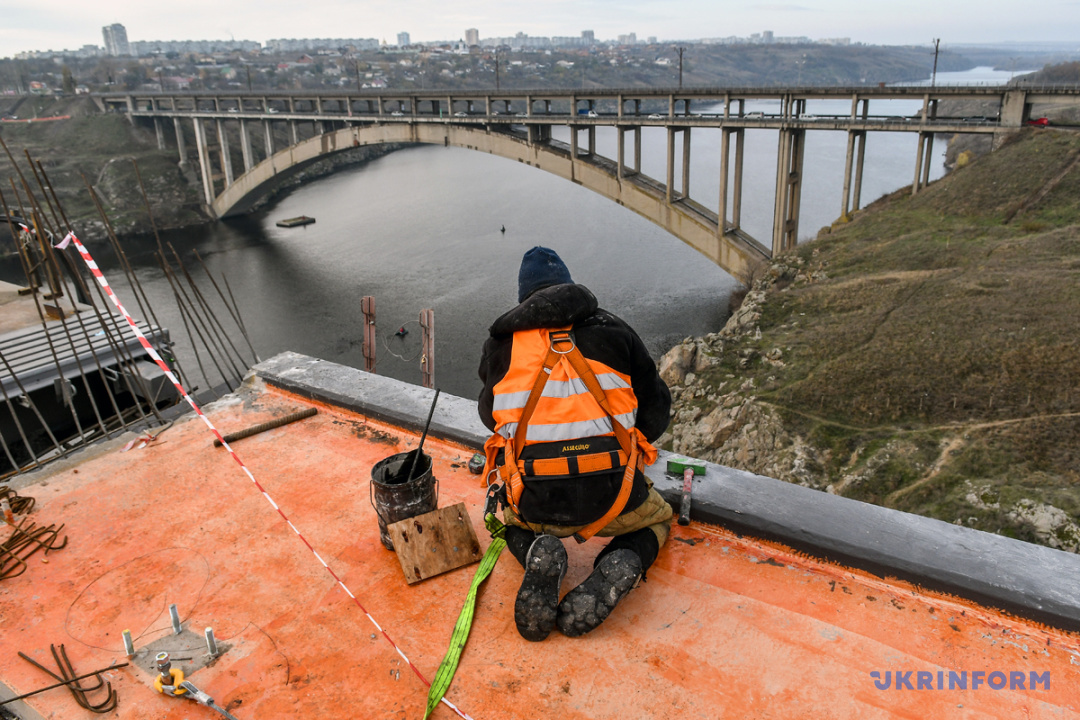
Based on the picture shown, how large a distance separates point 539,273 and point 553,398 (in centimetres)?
66

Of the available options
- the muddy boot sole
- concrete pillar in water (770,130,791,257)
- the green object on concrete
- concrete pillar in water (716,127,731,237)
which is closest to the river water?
concrete pillar in water (716,127,731,237)

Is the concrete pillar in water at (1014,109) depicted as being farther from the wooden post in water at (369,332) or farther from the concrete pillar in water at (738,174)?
the wooden post in water at (369,332)

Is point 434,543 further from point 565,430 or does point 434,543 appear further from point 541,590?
point 565,430

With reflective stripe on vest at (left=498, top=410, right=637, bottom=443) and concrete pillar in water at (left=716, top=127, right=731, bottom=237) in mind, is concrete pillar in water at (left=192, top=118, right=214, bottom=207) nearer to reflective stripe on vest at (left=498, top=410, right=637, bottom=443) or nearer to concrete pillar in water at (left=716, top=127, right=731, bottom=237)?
concrete pillar in water at (left=716, top=127, right=731, bottom=237)

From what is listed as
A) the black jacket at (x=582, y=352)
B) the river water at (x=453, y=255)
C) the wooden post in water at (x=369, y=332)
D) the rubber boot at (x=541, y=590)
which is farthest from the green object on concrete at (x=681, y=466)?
the river water at (x=453, y=255)

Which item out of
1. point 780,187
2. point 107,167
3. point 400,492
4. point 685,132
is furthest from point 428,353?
point 107,167

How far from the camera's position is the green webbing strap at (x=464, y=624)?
114 inches

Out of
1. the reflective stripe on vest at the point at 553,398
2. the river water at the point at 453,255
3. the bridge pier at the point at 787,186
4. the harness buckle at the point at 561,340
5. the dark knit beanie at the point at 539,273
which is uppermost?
the dark knit beanie at the point at 539,273

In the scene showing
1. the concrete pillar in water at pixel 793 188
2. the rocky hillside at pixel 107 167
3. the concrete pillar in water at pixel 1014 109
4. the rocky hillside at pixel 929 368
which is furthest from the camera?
the rocky hillside at pixel 107 167

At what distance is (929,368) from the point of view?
44.3 feet

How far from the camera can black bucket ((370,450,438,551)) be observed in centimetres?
376

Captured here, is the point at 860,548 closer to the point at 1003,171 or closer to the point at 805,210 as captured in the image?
the point at 1003,171

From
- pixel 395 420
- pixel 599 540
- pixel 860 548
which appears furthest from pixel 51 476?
pixel 860 548

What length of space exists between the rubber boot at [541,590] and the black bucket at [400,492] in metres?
0.93
